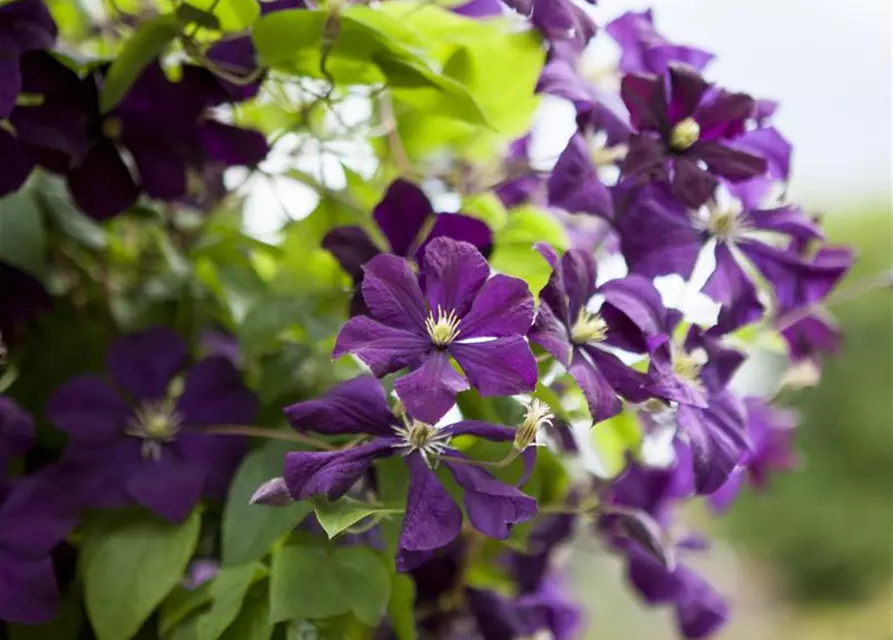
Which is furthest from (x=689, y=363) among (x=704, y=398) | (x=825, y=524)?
(x=825, y=524)

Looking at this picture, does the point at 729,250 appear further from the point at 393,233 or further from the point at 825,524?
the point at 825,524

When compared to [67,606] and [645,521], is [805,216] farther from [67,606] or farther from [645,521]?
[67,606]

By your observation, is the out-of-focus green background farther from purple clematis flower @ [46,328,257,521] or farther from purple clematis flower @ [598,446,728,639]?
purple clematis flower @ [46,328,257,521]

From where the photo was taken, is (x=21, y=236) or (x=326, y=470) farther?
(x=21, y=236)

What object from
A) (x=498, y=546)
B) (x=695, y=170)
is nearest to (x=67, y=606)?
(x=498, y=546)

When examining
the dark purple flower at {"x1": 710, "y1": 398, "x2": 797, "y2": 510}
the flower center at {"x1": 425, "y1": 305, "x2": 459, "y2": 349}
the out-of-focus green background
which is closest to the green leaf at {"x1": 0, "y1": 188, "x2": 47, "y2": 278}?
the flower center at {"x1": 425, "y1": 305, "x2": 459, "y2": 349}

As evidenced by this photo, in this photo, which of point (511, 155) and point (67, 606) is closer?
point (67, 606)
